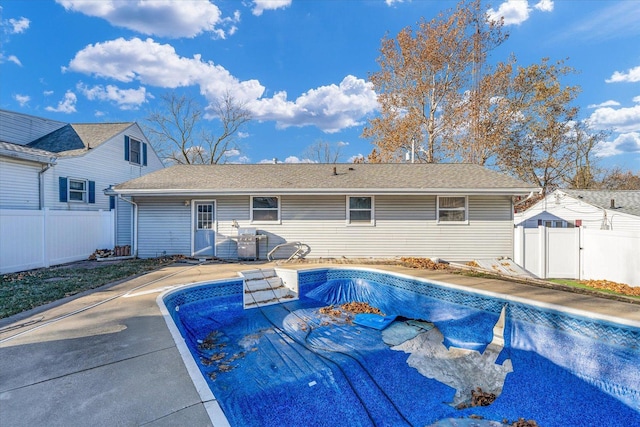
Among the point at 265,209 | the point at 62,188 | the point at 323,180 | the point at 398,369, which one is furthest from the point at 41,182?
the point at 398,369

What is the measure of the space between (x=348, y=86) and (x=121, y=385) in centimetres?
2596

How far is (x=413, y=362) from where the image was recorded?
448cm

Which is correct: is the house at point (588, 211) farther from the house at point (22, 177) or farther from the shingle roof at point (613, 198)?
the house at point (22, 177)

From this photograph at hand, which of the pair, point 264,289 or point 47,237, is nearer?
point 264,289

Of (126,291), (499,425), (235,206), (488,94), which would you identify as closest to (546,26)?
(488,94)

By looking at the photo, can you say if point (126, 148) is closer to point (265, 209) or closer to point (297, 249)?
point (265, 209)

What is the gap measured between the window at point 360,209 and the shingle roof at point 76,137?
1192 centimetres

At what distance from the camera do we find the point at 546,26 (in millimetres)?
14445

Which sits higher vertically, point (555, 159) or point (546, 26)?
point (546, 26)

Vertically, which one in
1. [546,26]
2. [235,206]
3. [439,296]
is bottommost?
[439,296]

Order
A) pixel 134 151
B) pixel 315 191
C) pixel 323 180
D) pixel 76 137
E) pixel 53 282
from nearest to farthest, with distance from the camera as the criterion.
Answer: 1. pixel 53 282
2. pixel 315 191
3. pixel 323 180
4. pixel 76 137
5. pixel 134 151

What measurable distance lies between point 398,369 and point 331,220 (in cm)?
638

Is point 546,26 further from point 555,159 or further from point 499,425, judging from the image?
point 499,425

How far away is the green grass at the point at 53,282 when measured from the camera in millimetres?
5043
